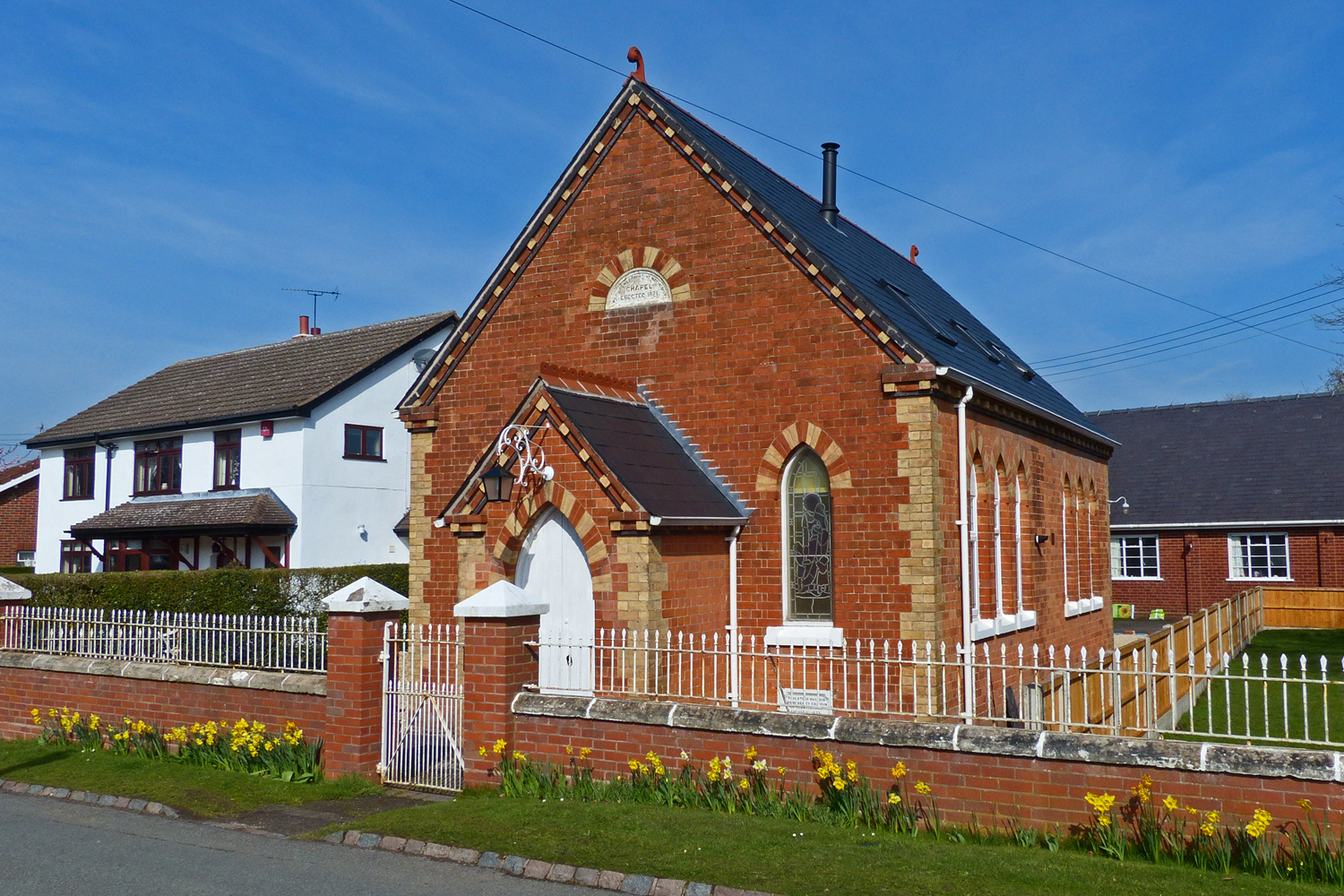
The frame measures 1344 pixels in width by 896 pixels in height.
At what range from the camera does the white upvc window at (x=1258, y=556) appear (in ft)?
115

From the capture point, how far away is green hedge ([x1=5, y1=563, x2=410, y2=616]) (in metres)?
24.8

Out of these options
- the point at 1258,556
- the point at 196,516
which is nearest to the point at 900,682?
the point at 196,516

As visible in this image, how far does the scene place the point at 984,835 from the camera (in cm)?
893

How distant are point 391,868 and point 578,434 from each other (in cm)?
614

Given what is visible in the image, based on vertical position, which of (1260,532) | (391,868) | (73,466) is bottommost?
(391,868)

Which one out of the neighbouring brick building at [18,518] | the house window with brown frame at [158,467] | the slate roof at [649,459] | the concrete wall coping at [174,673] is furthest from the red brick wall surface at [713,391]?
the neighbouring brick building at [18,518]

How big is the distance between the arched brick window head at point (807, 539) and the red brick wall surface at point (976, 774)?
16.0 feet

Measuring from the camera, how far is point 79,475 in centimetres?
3781

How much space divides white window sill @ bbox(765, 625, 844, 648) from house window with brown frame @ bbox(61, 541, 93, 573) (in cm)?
2925

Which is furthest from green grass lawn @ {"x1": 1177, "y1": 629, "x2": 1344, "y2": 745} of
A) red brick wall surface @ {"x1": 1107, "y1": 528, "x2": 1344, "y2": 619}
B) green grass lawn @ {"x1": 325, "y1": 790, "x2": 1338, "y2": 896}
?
red brick wall surface @ {"x1": 1107, "y1": 528, "x2": 1344, "y2": 619}

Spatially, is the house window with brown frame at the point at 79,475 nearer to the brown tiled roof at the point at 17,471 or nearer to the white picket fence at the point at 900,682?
the brown tiled roof at the point at 17,471

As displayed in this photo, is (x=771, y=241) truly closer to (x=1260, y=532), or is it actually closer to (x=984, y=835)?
(x=984, y=835)

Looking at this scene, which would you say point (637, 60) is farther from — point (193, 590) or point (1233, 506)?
point (1233, 506)

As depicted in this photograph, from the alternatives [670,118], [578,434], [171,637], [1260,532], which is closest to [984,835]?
[578,434]
